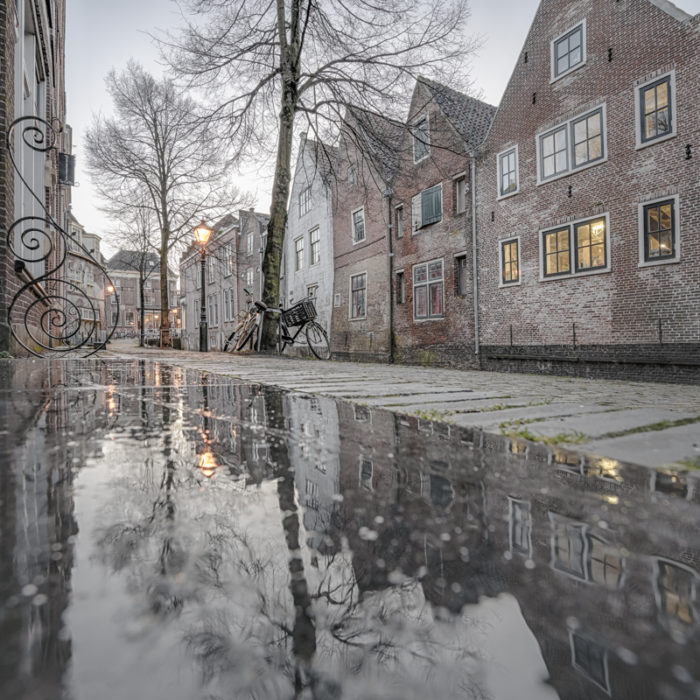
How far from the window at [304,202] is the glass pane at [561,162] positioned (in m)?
12.2

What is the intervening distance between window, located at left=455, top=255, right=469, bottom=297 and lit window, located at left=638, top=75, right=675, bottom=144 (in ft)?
16.3

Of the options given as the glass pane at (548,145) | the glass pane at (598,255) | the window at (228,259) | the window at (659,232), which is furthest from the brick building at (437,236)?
the window at (228,259)

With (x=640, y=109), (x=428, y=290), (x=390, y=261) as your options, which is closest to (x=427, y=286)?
(x=428, y=290)

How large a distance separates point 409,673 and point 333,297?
17945mm

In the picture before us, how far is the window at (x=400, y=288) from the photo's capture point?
582 inches

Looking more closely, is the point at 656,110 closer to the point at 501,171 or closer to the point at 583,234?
the point at 583,234

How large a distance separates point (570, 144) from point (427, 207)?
4439 mm

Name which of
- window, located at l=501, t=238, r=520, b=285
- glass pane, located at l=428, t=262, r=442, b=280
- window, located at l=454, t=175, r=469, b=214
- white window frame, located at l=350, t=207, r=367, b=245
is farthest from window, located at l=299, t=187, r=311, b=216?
window, located at l=501, t=238, r=520, b=285

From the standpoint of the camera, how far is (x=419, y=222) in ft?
45.9

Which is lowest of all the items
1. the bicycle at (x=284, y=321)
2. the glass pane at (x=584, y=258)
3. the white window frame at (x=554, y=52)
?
Result: the bicycle at (x=284, y=321)

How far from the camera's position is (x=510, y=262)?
11.3 meters

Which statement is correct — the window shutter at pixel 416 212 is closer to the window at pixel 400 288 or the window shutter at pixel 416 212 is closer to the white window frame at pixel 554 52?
the window at pixel 400 288

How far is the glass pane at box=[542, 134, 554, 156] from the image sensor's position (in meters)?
10.5

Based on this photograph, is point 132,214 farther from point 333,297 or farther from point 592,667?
point 592,667
